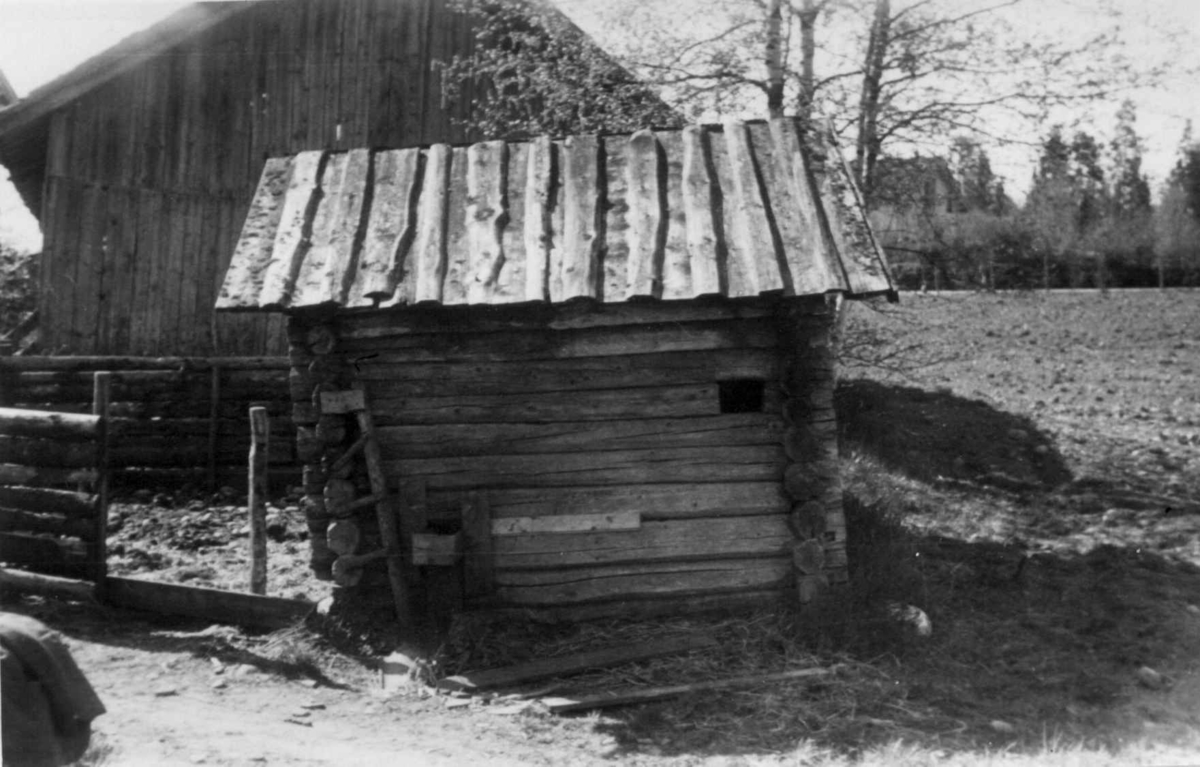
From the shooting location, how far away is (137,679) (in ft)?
20.9

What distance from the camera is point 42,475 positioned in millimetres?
7598

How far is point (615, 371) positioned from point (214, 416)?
5983 millimetres

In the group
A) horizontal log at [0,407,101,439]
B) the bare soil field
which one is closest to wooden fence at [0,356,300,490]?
the bare soil field

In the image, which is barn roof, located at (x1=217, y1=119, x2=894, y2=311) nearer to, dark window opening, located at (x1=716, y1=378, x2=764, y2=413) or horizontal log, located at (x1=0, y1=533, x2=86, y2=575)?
dark window opening, located at (x1=716, y1=378, x2=764, y2=413)

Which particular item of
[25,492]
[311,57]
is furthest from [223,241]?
[25,492]

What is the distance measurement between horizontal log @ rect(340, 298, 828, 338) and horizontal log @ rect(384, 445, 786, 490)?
2.91 feet

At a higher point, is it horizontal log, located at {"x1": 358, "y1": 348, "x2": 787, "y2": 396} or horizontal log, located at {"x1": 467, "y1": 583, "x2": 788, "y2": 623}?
horizontal log, located at {"x1": 358, "y1": 348, "x2": 787, "y2": 396}

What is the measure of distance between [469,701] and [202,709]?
1.49 meters

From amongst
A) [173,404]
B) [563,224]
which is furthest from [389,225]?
[173,404]

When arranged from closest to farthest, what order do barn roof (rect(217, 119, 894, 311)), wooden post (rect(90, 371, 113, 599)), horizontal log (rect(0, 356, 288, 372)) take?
barn roof (rect(217, 119, 894, 311)) → wooden post (rect(90, 371, 113, 599)) → horizontal log (rect(0, 356, 288, 372))

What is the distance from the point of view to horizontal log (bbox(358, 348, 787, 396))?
23.9 feet

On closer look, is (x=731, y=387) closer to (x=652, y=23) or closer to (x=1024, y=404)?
(x=652, y=23)

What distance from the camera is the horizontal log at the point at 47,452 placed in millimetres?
7520

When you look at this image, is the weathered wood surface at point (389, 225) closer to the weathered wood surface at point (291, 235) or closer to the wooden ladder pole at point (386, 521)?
the weathered wood surface at point (291, 235)
